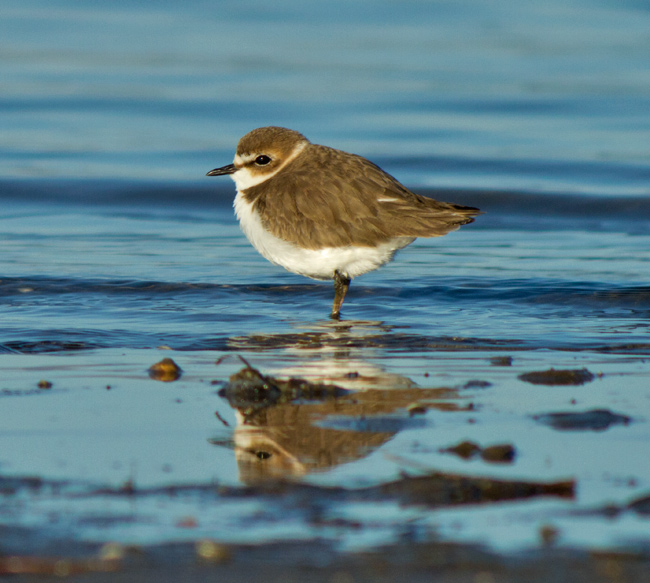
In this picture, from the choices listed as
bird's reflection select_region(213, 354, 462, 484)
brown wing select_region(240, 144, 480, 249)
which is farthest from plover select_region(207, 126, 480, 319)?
bird's reflection select_region(213, 354, 462, 484)

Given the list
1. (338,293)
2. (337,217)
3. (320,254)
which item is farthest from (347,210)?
(338,293)

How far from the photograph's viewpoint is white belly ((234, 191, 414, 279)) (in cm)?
680

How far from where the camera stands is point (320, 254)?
6.83m

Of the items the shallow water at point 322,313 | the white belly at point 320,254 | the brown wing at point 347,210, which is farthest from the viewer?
the white belly at point 320,254

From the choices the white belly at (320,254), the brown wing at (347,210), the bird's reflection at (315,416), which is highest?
the brown wing at (347,210)

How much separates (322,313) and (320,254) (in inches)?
22.3

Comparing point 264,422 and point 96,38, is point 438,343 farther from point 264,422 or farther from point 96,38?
point 96,38

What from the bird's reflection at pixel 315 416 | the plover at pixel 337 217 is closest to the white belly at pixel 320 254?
the plover at pixel 337 217

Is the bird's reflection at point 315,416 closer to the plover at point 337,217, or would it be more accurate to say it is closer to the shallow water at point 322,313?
the shallow water at point 322,313

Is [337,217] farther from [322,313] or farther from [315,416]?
[315,416]

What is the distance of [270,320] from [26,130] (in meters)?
10.3

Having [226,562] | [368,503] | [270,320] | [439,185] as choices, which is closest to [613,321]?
[270,320]

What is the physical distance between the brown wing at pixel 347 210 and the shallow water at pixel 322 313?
0.57 m

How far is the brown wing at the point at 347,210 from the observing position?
21.9ft
